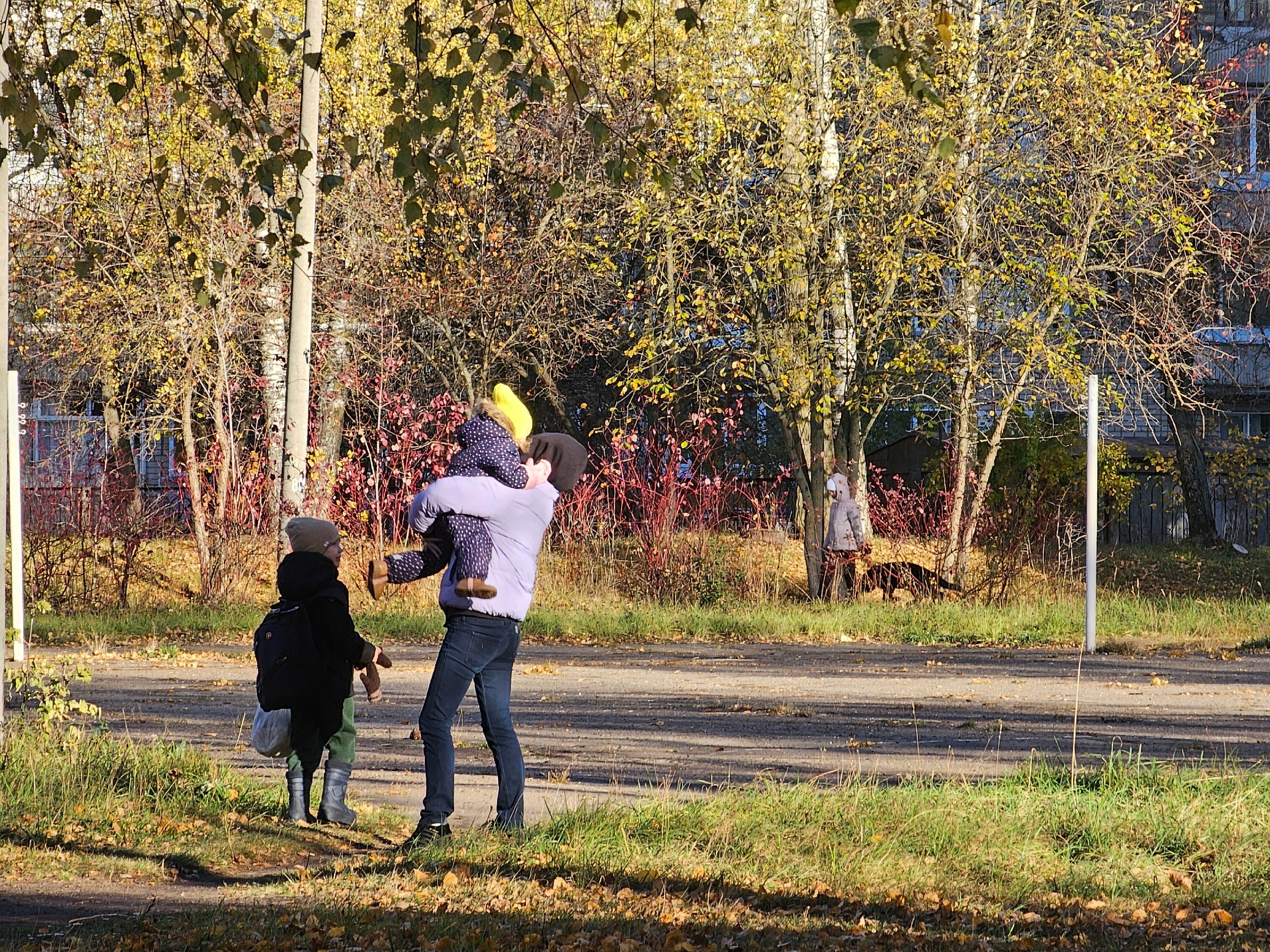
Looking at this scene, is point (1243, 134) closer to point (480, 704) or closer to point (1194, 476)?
point (1194, 476)

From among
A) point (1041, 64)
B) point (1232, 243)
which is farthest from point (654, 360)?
point (1232, 243)

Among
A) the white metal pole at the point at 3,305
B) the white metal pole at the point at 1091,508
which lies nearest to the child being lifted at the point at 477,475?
the white metal pole at the point at 3,305

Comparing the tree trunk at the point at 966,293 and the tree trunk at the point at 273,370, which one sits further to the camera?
the tree trunk at the point at 273,370

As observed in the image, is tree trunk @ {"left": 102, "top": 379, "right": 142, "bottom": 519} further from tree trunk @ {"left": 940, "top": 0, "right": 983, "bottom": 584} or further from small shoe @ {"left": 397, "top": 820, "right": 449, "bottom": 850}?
small shoe @ {"left": 397, "top": 820, "right": 449, "bottom": 850}

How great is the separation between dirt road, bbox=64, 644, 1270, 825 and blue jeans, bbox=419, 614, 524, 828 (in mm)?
674

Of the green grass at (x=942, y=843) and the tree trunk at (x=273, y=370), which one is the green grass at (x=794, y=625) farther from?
the green grass at (x=942, y=843)

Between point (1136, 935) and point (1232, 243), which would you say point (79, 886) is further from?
point (1232, 243)

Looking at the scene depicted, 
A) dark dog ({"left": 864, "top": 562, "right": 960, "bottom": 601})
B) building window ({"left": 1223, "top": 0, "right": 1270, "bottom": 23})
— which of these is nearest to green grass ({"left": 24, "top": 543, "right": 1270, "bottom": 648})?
dark dog ({"left": 864, "top": 562, "right": 960, "bottom": 601})

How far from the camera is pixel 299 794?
22.2 ft

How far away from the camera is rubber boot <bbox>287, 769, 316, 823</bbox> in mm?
6762

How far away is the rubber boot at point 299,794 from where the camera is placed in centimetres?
676

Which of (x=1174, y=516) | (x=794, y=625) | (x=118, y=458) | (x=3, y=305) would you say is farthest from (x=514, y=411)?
(x=1174, y=516)

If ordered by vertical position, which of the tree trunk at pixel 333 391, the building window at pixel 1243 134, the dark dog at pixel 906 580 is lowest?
the dark dog at pixel 906 580

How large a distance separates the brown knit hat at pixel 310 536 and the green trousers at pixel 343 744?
0.68m
